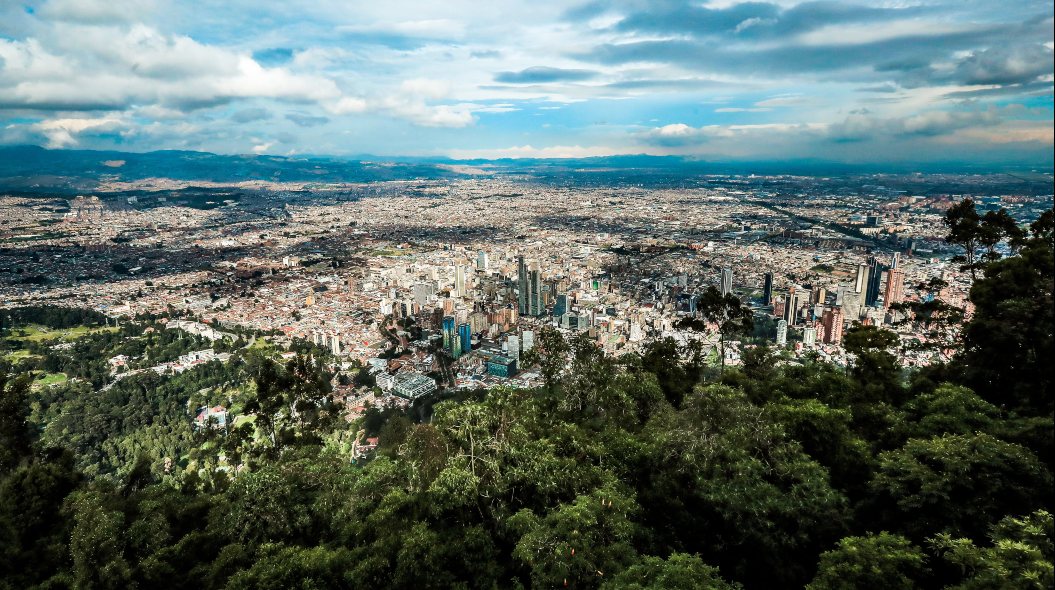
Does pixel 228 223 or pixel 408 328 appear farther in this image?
pixel 228 223

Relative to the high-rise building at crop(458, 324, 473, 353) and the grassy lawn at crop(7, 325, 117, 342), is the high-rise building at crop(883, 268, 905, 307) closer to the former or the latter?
the high-rise building at crop(458, 324, 473, 353)

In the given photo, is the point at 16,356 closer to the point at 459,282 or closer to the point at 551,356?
the point at 459,282

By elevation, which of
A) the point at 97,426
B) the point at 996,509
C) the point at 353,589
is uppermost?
the point at 996,509

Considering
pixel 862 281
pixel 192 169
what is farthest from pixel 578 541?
pixel 192 169

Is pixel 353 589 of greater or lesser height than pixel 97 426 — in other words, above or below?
above

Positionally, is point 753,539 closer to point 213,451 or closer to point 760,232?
point 213,451

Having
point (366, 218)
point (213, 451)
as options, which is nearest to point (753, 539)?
point (213, 451)

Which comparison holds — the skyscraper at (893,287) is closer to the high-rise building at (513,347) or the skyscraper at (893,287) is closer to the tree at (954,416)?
the high-rise building at (513,347)

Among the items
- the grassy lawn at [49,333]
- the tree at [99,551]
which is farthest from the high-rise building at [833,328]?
the grassy lawn at [49,333]
